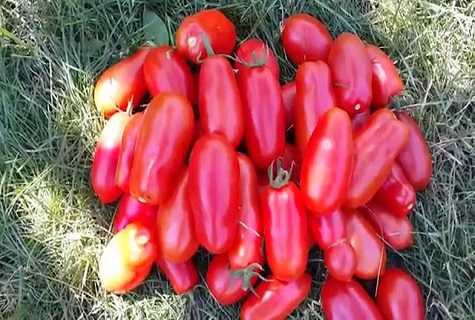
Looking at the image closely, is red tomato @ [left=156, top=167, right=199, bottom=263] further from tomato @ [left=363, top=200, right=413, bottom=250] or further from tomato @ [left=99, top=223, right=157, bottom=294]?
tomato @ [left=363, top=200, right=413, bottom=250]

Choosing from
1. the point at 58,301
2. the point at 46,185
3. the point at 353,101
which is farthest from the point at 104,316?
the point at 353,101

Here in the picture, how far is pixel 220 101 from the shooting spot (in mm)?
1761

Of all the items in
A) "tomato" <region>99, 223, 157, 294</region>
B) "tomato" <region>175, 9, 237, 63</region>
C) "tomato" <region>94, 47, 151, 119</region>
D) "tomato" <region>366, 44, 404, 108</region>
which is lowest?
"tomato" <region>99, 223, 157, 294</region>

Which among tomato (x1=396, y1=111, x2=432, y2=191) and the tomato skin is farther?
tomato (x1=396, y1=111, x2=432, y2=191)

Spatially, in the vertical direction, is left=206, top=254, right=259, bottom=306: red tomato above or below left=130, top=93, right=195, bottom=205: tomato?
below

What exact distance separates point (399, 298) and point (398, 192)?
248mm

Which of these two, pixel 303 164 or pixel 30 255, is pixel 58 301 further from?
pixel 303 164

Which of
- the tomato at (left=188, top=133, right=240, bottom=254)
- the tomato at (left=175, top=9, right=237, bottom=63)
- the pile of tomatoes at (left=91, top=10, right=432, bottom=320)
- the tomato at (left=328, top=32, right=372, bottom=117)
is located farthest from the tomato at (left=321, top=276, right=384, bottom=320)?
the tomato at (left=175, top=9, right=237, bottom=63)

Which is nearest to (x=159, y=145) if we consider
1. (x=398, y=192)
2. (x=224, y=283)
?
(x=224, y=283)

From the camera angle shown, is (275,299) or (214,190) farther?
(275,299)

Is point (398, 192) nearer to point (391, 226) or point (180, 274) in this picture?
point (391, 226)

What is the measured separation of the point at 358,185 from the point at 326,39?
0.39 m

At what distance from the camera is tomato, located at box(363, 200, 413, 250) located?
1859 millimetres

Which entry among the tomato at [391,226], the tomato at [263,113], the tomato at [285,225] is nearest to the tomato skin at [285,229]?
the tomato at [285,225]
